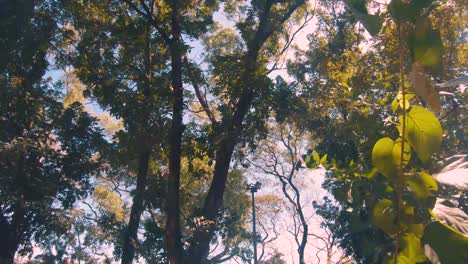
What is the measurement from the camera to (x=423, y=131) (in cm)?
56

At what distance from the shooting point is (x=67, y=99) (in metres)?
15.7

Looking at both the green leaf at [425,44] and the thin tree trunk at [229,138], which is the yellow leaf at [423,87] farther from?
the thin tree trunk at [229,138]

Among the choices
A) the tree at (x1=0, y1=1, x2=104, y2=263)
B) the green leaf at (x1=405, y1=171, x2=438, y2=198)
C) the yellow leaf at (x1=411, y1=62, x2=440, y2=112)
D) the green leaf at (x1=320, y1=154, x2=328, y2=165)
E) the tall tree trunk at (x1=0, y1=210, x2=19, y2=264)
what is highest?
the tree at (x1=0, y1=1, x2=104, y2=263)

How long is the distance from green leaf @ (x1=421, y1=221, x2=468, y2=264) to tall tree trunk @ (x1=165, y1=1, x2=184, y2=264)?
28.6ft

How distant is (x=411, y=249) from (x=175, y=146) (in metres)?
9.19

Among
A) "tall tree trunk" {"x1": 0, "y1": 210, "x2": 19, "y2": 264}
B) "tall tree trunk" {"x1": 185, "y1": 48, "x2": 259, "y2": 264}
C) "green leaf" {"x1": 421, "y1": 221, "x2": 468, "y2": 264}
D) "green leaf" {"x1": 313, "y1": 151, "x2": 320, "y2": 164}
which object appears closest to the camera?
"green leaf" {"x1": 421, "y1": 221, "x2": 468, "y2": 264}

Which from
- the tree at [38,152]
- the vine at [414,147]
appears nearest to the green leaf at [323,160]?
the vine at [414,147]

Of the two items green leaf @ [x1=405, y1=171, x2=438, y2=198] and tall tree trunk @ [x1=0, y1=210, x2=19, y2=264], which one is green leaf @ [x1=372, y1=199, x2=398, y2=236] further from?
tall tree trunk @ [x1=0, y1=210, x2=19, y2=264]

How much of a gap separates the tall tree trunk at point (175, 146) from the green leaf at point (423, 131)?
28.4 ft

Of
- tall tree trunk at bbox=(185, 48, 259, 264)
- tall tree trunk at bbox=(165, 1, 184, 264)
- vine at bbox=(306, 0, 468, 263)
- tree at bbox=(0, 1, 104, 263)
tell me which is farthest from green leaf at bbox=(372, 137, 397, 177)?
tree at bbox=(0, 1, 104, 263)

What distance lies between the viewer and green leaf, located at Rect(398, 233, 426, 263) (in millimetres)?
570

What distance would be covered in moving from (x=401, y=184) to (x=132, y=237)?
11.2 metres

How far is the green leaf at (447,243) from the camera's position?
51 cm

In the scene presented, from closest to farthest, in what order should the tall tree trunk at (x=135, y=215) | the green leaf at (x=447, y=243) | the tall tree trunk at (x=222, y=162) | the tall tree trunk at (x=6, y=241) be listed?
the green leaf at (x=447, y=243), the tall tree trunk at (x=222, y=162), the tall tree trunk at (x=6, y=241), the tall tree trunk at (x=135, y=215)
